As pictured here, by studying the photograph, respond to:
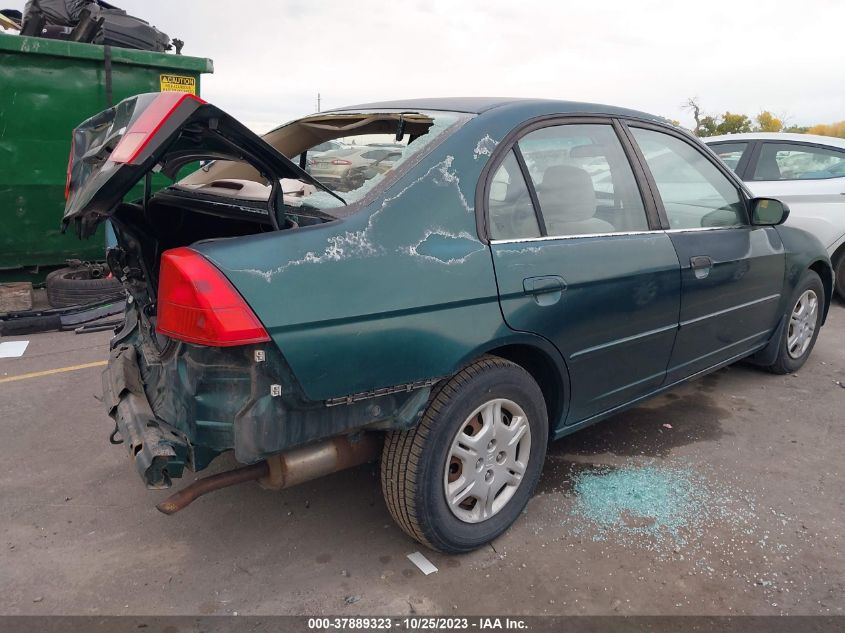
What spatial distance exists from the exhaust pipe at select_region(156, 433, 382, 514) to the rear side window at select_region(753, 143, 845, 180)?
582 cm

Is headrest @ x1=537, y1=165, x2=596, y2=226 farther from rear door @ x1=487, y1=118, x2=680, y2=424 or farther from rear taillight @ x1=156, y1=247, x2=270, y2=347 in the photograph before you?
rear taillight @ x1=156, y1=247, x2=270, y2=347

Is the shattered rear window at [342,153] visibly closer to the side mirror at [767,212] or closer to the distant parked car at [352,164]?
the distant parked car at [352,164]

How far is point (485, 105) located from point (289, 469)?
5.40 feet

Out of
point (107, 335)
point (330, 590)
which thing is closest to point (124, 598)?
point (330, 590)

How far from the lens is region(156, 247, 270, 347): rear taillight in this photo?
6.48 ft

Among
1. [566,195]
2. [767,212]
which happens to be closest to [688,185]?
[767,212]

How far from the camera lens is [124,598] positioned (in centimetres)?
239

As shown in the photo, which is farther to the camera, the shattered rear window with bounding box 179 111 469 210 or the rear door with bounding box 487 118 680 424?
the rear door with bounding box 487 118 680 424

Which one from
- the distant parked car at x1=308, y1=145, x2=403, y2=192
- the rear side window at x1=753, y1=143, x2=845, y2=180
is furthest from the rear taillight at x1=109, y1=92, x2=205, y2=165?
the rear side window at x1=753, y1=143, x2=845, y2=180

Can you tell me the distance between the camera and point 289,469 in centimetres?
232

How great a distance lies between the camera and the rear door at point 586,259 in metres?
2.60

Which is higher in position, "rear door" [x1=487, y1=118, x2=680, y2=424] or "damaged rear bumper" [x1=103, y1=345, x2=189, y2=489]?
"rear door" [x1=487, y1=118, x2=680, y2=424]

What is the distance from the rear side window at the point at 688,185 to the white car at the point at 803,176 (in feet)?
10.7

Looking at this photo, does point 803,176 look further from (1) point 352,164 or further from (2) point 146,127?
(2) point 146,127
